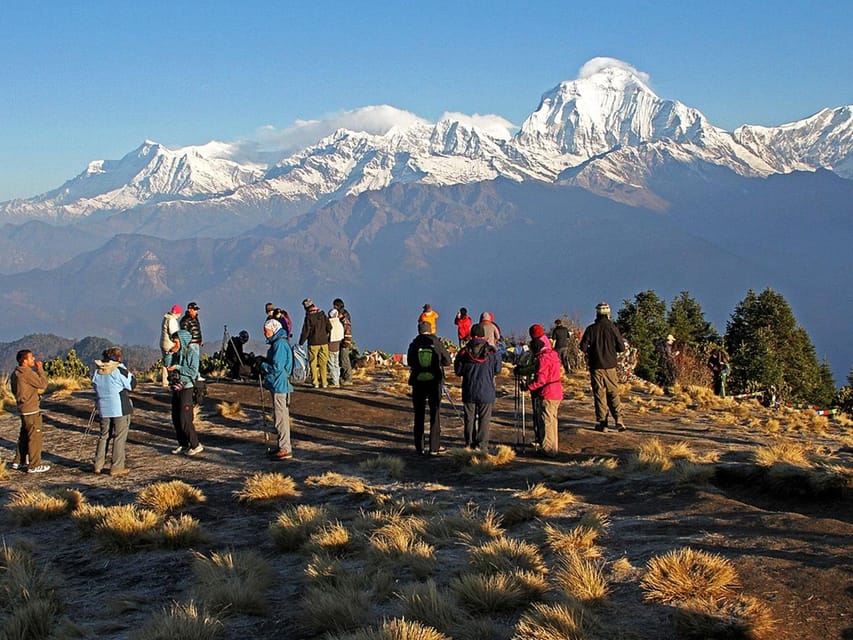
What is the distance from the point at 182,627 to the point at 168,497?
184 inches

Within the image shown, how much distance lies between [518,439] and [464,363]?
2.37m

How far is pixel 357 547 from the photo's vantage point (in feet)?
27.3

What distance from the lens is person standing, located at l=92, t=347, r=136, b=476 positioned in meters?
12.7

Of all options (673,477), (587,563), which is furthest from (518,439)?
(587,563)

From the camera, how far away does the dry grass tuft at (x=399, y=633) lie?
5723mm

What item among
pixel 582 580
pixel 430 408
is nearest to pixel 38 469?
pixel 430 408

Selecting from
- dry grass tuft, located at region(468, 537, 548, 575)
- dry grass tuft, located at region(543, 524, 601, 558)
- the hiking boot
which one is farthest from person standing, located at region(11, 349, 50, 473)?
dry grass tuft, located at region(543, 524, 601, 558)

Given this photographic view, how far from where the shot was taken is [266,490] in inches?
431

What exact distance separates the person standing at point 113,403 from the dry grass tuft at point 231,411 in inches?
182

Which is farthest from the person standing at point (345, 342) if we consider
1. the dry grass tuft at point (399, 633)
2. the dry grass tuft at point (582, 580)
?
the dry grass tuft at point (399, 633)

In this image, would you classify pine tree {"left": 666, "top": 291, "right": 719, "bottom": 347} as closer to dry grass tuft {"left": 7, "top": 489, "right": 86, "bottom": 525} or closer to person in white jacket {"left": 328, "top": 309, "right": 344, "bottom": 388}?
person in white jacket {"left": 328, "top": 309, "right": 344, "bottom": 388}

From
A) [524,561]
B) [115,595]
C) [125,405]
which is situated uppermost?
[125,405]

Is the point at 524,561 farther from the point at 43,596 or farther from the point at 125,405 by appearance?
the point at 125,405

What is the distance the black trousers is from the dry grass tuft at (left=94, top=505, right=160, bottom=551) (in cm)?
495
